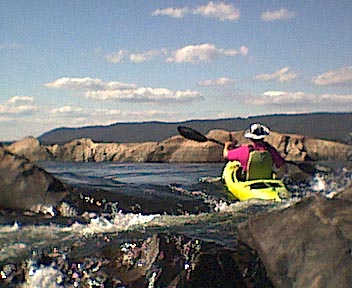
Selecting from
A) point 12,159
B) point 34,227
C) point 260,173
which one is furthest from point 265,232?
point 260,173

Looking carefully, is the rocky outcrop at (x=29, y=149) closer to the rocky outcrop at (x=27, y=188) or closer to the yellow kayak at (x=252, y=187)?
the yellow kayak at (x=252, y=187)

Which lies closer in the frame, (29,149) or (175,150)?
(29,149)

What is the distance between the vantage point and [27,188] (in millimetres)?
8852

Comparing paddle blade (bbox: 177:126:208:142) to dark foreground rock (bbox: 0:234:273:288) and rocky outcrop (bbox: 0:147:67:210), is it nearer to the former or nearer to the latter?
rocky outcrop (bbox: 0:147:67:210)

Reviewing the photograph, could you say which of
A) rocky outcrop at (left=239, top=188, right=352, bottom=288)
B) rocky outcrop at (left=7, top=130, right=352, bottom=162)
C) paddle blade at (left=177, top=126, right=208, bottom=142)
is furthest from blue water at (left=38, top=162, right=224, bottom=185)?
rocky outcrop at (left=7, top=130, right=352, bottom=162)

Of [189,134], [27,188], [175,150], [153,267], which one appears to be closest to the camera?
[153,267]

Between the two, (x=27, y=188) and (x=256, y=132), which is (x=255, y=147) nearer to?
(x=256, y=132)

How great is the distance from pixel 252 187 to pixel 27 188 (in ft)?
14.9

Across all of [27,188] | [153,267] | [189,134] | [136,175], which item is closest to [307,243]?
[153,267]

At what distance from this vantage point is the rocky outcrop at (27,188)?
Answer: 8.70 meters

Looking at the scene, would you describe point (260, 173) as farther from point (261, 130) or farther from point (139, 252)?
point (139, 252)

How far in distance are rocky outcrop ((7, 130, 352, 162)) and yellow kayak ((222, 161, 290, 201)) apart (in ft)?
93.4

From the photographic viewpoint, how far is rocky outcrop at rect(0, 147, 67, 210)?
870 centimetres

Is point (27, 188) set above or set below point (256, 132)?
below
